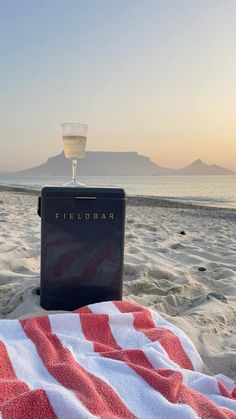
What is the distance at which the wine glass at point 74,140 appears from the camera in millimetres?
2621

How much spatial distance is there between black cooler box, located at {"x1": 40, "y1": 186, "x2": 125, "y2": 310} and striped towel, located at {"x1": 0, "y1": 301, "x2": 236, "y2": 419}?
26 centimetres

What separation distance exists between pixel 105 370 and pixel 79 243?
3.07 feet

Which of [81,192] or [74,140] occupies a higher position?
[74,140]

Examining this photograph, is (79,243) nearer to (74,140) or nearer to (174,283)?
(74,140)

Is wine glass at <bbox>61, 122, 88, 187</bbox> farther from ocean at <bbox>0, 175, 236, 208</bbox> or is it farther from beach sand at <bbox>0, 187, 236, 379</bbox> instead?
beach sand at <bbox>0, 187, 236, 379</bbox>

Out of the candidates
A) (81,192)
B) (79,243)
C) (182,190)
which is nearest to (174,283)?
(79,243)

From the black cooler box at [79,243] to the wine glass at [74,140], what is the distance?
0.21 meters

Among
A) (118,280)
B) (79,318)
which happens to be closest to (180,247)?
(118,280)

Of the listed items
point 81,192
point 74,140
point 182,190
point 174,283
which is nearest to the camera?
point 81,192

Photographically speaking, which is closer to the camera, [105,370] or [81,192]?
[105,370]

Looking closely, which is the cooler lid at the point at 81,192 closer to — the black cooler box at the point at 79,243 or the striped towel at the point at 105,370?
the black cooler box at the point at 79,243

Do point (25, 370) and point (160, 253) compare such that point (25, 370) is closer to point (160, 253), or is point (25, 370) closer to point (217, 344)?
point (217, 344)

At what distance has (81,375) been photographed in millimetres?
1507

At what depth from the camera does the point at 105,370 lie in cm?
167
